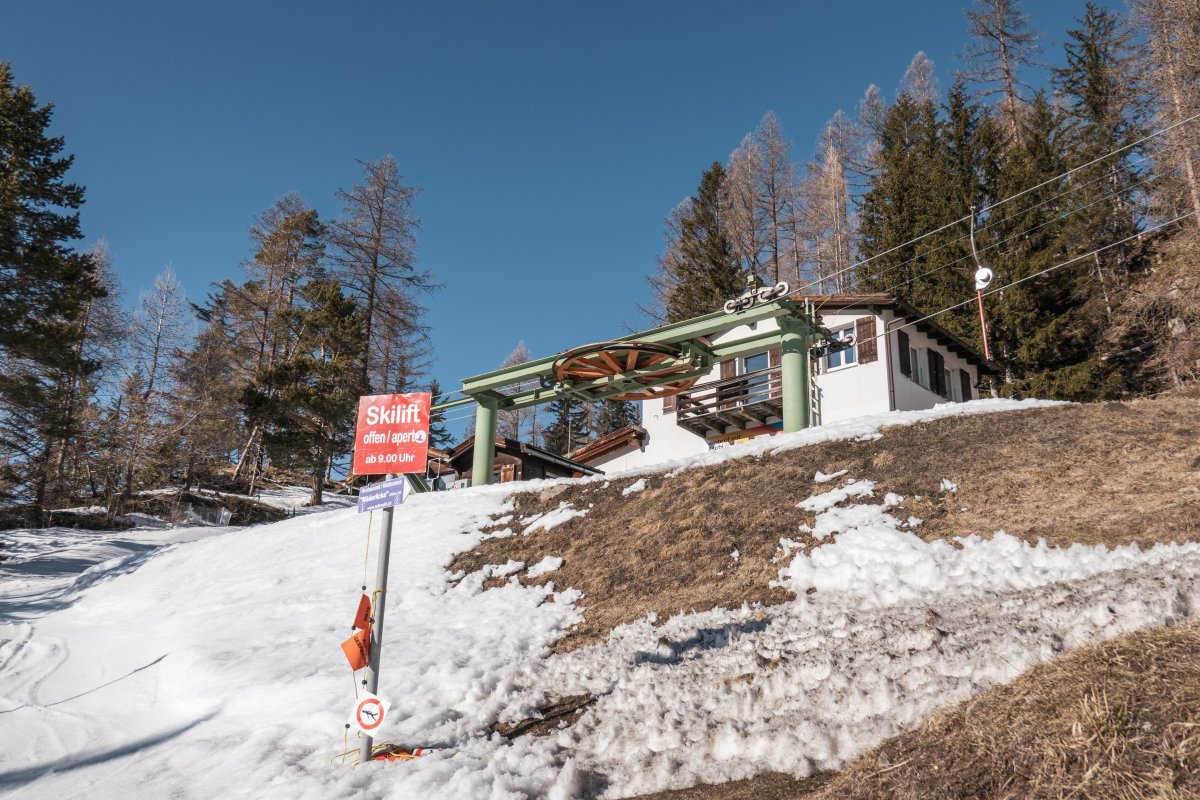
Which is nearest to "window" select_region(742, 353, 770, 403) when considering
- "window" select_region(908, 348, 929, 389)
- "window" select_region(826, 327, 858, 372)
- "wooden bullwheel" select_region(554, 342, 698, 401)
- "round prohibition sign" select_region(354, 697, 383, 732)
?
"window" select_region(826, 327, 858, 372)

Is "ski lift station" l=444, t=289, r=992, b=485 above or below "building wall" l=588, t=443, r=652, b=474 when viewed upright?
above

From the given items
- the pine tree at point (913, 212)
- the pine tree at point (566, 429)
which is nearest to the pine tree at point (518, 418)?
the pine tree at point (566, 429)

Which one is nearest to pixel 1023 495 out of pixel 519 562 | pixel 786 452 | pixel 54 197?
pixel 786 452

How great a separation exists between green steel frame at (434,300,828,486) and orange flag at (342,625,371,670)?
12.4 metres

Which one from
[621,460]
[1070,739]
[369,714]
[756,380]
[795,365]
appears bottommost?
[369,714]

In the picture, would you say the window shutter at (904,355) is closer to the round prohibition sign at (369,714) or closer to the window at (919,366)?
the window at (919,366)

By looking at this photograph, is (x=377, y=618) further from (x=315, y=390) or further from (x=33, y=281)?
(x=315, y=390)

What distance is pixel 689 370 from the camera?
19594 mm

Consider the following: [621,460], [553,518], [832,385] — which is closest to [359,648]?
[553,518]

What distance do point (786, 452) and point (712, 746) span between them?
9.49 m

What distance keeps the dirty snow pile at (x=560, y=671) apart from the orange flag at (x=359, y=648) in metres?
0.76

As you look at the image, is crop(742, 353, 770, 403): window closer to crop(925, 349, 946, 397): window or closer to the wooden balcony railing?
the wooden balcony railing

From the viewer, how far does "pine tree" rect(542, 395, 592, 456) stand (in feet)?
189

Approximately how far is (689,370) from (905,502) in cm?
906
